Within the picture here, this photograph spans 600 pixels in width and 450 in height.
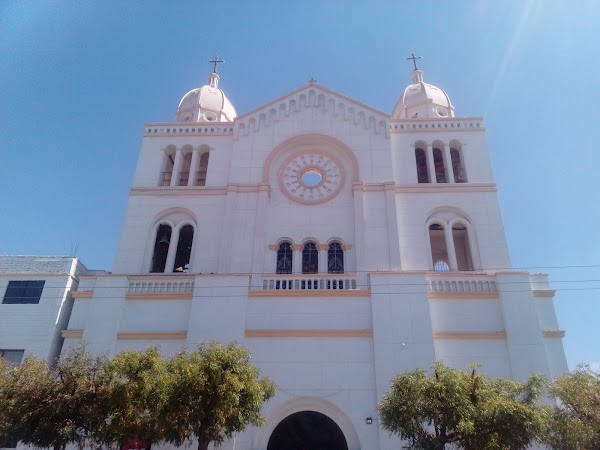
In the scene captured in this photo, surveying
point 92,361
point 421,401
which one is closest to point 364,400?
point 421,401

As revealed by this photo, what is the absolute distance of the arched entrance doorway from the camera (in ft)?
60.6

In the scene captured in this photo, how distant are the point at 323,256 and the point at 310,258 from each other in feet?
2.38

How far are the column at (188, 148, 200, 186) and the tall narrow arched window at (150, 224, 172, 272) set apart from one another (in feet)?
9.33

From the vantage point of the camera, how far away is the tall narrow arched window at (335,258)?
23516mm

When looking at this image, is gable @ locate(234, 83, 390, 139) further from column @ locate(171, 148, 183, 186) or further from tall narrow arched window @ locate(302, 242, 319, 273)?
tall narrow arched window @ locate(302, 242, 319, 273)

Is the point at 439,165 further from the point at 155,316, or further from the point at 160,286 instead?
the point at 155,316

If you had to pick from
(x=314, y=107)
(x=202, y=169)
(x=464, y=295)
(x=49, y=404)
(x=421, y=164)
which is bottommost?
(x=49, y=404)

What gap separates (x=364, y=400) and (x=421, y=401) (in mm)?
4827

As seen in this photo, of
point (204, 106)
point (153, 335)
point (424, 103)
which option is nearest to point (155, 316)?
point (153, 335)

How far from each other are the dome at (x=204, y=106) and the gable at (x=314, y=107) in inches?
176

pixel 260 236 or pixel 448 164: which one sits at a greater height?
pixel 448 164

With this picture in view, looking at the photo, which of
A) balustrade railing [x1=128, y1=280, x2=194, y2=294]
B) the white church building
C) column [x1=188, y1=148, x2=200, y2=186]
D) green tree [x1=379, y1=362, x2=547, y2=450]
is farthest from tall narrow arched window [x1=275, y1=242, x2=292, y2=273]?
green tree [x1=379, y1=362, x2=547, y2=450]

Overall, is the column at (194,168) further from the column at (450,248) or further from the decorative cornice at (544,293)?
the decorative cornice at (544,293)

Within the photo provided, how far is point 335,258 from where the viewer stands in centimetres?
2375
